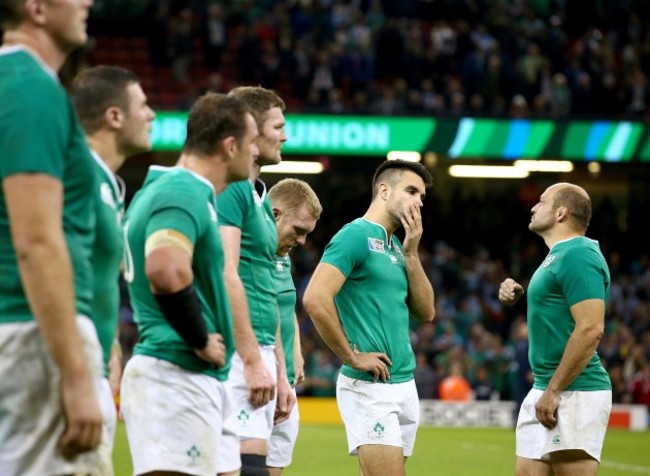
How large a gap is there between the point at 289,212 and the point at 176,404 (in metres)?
2.55

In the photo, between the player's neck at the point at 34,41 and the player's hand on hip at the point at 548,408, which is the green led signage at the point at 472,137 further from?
the player's neck at the point at 34,41

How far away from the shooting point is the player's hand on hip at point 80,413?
3.42 m

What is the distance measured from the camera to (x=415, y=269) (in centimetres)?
734

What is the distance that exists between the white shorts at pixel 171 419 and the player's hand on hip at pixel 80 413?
1.17 metres

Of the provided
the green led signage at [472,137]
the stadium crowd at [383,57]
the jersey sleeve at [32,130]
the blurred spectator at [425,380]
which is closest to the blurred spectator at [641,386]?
the blurred spectator at [425,380]

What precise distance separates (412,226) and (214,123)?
8.28 ft

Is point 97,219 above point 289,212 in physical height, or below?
above

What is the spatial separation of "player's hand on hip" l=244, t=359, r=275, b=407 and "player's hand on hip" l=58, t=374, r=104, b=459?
1.76 metres

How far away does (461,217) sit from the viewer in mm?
29953

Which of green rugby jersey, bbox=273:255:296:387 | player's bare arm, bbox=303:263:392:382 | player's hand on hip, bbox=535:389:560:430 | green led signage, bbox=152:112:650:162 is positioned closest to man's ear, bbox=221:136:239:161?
green rugby jersey, bbox=273:255:296:387

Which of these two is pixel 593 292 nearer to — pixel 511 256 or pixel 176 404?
pixel 176 404

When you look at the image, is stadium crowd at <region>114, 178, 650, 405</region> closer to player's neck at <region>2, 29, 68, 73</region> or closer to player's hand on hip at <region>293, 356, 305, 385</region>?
player's hand on hip at <region>293, 356, 305, 385</region>

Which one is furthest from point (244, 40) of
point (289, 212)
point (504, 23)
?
point (289, 212)

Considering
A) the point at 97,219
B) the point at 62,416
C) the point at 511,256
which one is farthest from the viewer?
the point at 511,256
